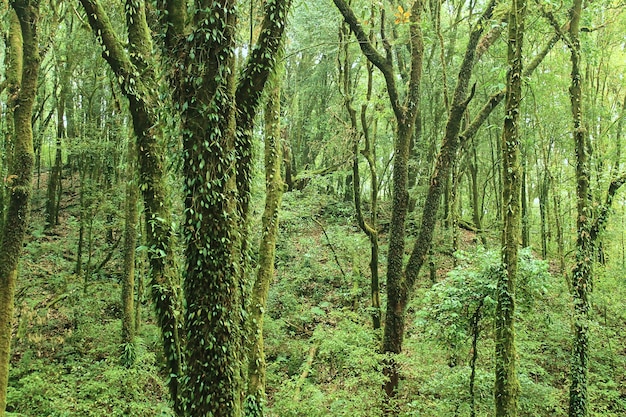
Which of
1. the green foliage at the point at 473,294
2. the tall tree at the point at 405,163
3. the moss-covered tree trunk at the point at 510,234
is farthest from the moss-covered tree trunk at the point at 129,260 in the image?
the moss-covered tree trunk at the point at 510,234

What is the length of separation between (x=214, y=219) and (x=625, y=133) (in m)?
16.4

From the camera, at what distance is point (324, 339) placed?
28.9ft

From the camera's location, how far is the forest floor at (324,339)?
6.68 meters

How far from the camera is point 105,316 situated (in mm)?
12117

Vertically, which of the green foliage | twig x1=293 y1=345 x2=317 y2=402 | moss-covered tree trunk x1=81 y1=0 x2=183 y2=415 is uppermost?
moss-covered tree trunk x1=81 y1=0 x2=183 y2=415

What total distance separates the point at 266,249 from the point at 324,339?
126 inches

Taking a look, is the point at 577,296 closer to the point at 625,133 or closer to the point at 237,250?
the point at 237,250

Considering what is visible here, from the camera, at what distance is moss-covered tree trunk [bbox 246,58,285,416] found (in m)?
6.20

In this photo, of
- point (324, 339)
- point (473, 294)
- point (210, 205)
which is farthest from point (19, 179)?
point (473, 294)

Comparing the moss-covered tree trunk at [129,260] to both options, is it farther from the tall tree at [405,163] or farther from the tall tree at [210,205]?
the tall tree at [210,205]

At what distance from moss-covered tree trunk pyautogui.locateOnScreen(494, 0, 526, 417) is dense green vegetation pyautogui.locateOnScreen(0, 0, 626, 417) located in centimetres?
3

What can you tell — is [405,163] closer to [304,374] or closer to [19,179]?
[304,374]

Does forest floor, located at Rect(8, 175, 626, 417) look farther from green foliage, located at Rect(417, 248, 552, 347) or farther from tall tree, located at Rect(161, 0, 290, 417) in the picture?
tall tree, located at Rect(161, 0, 290, 417)

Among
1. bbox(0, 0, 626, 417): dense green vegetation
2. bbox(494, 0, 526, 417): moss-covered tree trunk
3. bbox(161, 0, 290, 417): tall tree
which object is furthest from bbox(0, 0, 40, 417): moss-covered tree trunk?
bbox(494, 0, 526, 417): moss-covered tree trunk
